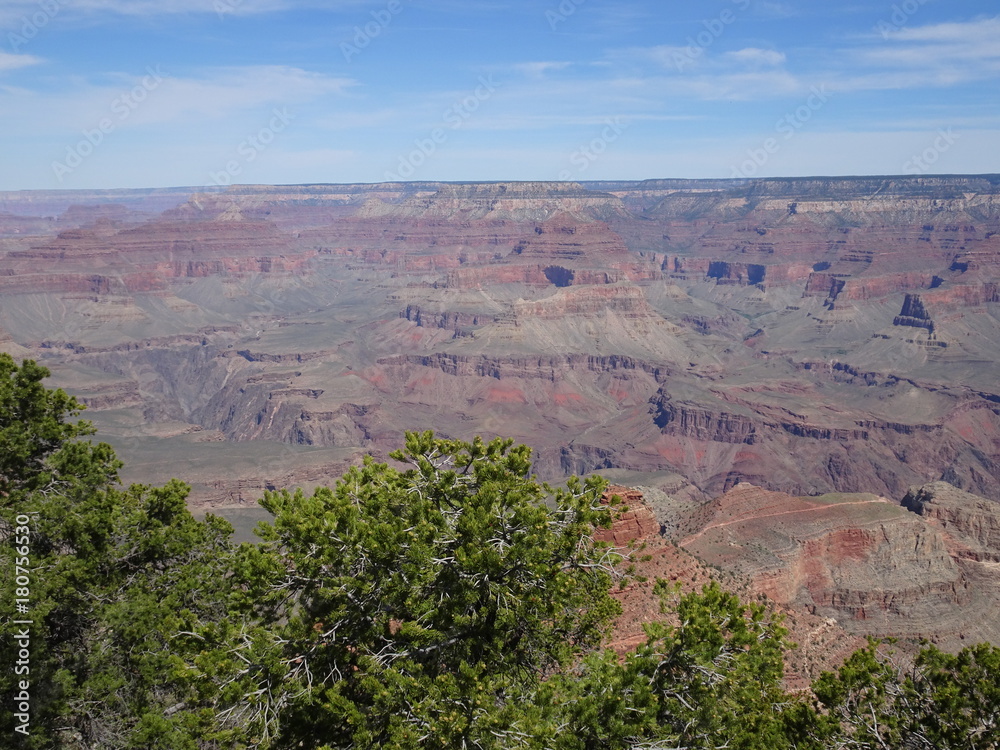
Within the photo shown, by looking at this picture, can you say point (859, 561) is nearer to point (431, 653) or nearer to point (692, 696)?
point (692, 696)

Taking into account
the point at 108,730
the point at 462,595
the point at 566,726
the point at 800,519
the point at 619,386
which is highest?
the point at 462,595

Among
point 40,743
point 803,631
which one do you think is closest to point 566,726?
point 40,743

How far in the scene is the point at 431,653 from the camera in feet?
55.6

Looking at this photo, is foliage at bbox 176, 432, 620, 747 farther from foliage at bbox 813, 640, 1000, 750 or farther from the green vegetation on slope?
foliage at bbox 813, 640, 1000, 750

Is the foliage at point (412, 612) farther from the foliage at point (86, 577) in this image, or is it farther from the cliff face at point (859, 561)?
the cliff face at point (859, 561)

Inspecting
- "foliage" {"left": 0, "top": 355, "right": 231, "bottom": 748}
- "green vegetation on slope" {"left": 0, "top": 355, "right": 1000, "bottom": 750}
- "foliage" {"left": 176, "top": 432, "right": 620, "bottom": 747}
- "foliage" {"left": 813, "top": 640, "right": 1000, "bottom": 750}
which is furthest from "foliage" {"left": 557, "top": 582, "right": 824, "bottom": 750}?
"foliage" {"left": 0, "top": 355, "right": 231, "bottom": 748}

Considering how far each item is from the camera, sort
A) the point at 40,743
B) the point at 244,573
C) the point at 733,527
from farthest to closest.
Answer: the point at 733,527
the point at 40,743
the point at 244,573

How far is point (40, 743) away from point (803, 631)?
32.9m

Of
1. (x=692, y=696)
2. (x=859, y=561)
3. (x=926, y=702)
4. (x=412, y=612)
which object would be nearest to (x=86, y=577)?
(x=412, y=612)

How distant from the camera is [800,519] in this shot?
Answer: 56562 mm

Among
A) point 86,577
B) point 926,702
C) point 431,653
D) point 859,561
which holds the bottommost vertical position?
point 859,561

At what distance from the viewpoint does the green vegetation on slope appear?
1503cm

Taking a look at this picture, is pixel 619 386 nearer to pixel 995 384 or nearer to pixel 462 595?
pixel 995 384

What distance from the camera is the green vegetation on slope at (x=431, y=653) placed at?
15.0m
